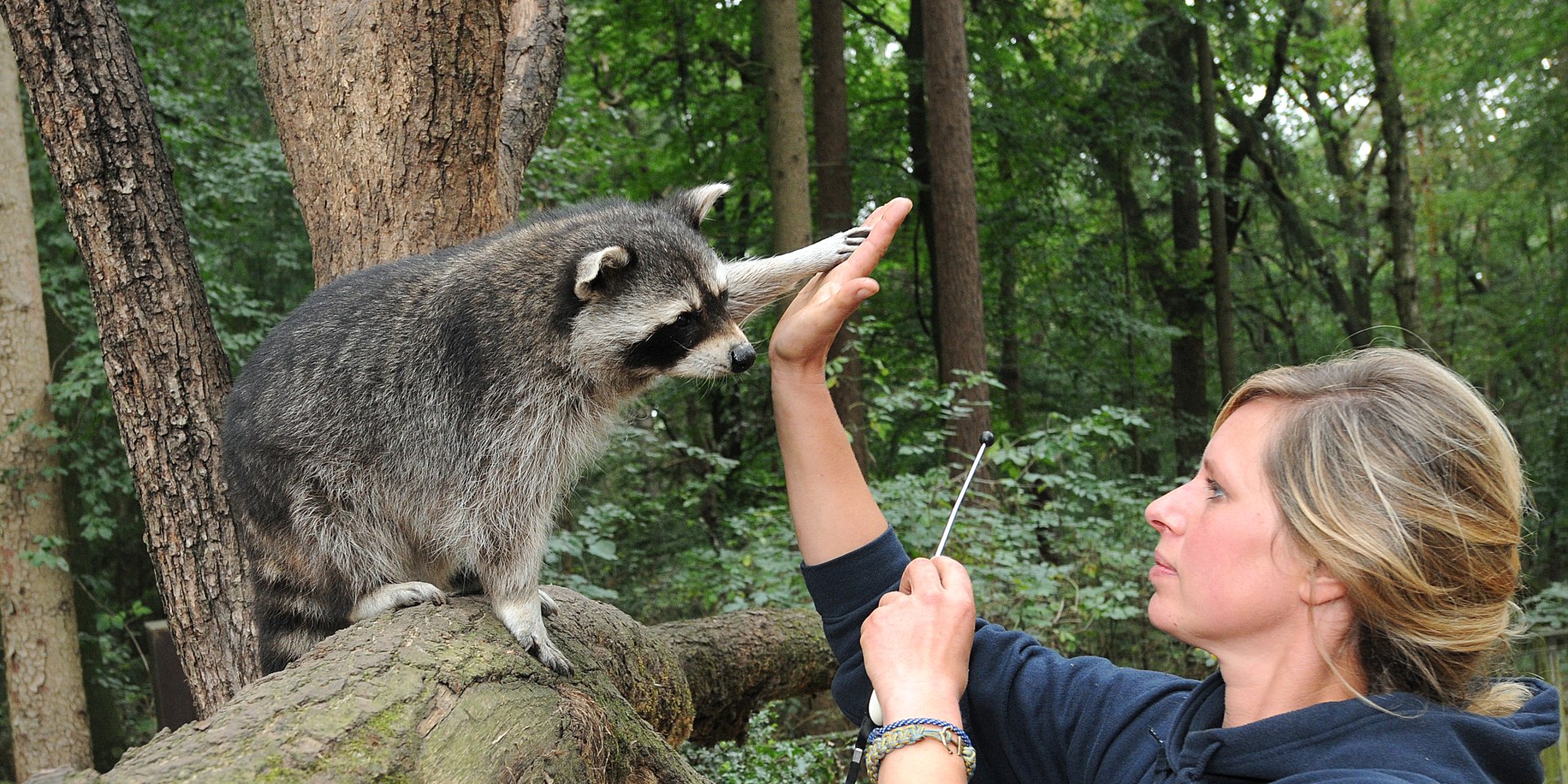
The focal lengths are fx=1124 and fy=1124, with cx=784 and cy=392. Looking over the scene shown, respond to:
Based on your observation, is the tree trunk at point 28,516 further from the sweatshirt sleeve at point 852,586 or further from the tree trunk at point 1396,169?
the tree trunk at point 1396,169

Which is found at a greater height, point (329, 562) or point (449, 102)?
Result: point (449, 102)

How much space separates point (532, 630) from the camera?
99.4 inches

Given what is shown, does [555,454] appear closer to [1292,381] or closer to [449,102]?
[449,102]

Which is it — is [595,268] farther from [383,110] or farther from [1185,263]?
[1185,263]

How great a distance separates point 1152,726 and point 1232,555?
43 cm

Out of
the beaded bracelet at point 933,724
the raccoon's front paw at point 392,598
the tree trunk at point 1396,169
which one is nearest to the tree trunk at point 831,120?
the tree trunk at point 1396,169

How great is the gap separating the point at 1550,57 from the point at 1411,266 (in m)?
4.51

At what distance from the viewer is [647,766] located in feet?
7.76

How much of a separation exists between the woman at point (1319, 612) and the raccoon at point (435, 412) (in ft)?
3.74

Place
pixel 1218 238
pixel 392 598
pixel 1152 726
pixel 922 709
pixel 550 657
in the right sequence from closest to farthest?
pixel 922 709
pixel 1152 726
pixel 550 657
pixel 392 598
pixel 1218 238

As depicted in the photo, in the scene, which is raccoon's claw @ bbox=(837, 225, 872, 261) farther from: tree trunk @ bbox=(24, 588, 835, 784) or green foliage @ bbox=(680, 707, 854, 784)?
green foliage @ bbox=(680, 707, 854, 784)

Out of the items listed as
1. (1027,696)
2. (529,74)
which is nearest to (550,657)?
(1027,696)

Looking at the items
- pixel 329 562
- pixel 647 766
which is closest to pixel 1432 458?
pixel 647 766

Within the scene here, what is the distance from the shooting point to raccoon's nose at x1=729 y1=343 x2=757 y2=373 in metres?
2.87
